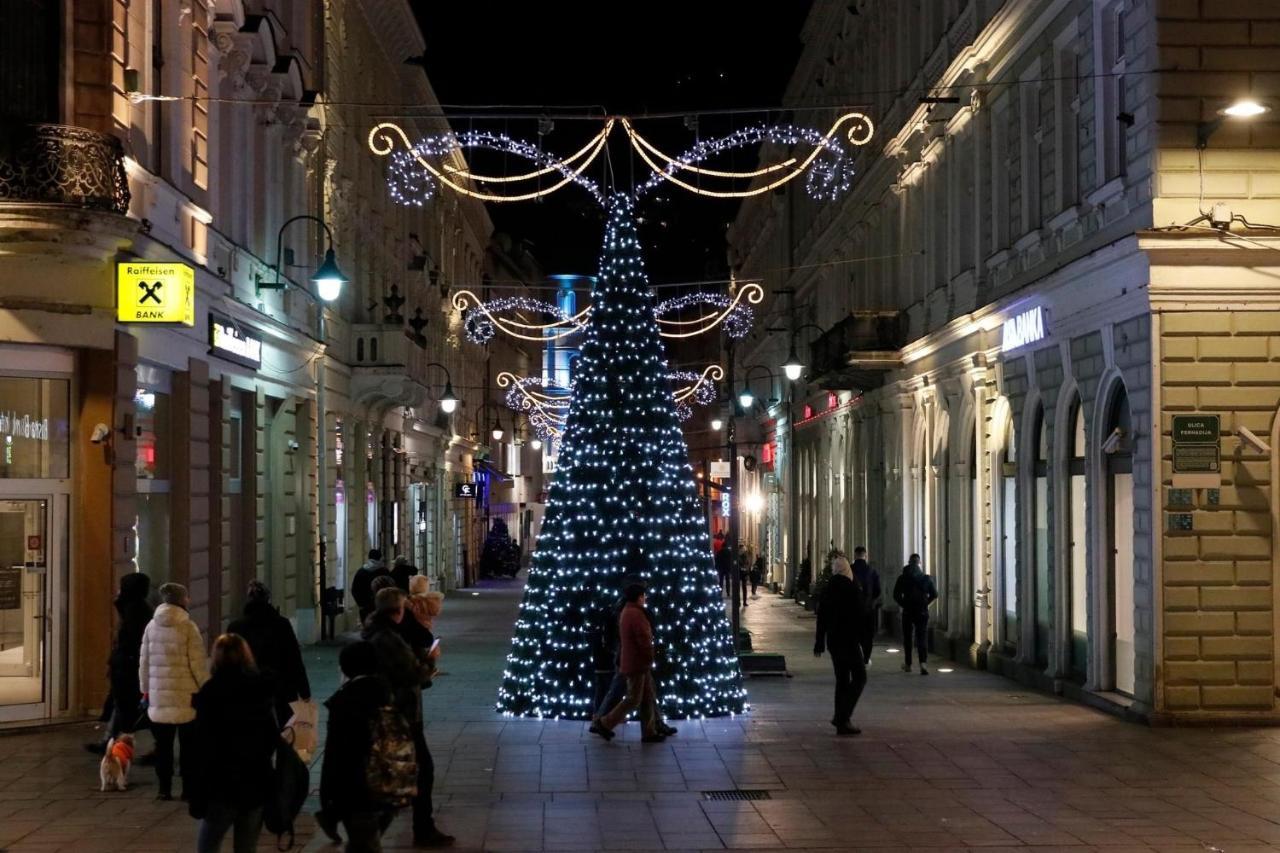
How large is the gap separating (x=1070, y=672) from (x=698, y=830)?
10241 mm

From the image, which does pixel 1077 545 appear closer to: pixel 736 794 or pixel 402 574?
pixel 402 574

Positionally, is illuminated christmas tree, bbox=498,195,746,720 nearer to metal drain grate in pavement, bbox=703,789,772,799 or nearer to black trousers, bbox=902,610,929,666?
metal drain grate in pavement, bbox=703,789,772,799

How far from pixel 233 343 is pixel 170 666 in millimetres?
9778

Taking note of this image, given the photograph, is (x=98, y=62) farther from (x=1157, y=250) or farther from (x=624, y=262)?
(x=1157, y=250)

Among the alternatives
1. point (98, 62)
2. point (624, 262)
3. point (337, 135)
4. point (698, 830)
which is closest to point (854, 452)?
point (337, 135)

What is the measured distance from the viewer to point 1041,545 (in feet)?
73.3

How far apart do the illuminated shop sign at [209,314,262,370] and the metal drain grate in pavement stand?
1013cm

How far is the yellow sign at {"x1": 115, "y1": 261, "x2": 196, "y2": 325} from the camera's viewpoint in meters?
16.7

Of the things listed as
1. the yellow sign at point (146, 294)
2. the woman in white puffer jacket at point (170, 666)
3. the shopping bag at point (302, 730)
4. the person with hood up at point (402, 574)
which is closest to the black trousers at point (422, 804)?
the shopping bag at point (302, 730)

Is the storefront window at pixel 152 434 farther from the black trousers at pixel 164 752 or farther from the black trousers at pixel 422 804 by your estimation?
the black trousers at pixel 422 804

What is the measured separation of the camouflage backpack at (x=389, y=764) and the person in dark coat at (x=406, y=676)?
6.34 ft

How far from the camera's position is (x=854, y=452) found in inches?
1540

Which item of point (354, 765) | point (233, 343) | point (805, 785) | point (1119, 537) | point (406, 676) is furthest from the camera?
point (233, 343)

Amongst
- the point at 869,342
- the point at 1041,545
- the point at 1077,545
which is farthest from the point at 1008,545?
the point at 869,342
